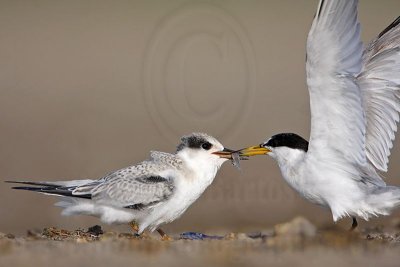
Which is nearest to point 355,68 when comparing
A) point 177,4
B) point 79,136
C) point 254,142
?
point 254,142

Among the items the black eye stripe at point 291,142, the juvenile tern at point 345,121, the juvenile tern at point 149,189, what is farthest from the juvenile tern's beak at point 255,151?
the juvenile tern at point 149,189

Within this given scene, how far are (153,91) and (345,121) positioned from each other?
9036 mm

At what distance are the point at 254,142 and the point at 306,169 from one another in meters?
5.66

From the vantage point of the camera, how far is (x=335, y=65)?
8.37 meters

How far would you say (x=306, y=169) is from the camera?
8859 mm

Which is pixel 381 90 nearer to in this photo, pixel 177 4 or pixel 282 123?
pixel 282 123

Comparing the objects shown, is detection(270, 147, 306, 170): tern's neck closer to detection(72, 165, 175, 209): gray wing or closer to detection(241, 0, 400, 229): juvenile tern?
detection(241, 0, 400, 229): juvenile tern

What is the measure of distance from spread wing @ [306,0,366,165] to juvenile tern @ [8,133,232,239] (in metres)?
1.00

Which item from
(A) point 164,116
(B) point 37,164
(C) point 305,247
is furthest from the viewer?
(A) point 164,116

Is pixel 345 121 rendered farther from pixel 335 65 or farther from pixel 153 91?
pixel 153 91

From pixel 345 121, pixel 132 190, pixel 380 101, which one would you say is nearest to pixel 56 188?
pixel 132 190

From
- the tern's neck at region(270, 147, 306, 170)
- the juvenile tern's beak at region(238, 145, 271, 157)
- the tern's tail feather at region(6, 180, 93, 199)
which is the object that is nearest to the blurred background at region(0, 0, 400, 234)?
the juvenile tern's beak at region(238, 145, 271, 157)

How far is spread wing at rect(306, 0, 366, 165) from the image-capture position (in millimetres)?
8367

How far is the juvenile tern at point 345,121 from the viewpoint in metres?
8.39
